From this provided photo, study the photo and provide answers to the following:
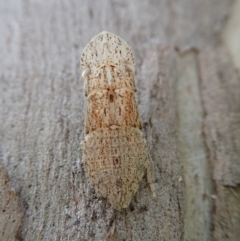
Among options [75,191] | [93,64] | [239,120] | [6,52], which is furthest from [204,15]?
[75,191]

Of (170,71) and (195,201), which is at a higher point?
(170,71)

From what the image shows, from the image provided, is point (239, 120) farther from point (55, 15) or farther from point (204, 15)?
point (55, 15)

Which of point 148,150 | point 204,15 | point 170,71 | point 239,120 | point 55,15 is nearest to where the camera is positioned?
point 148,150

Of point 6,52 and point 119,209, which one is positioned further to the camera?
point 6,52

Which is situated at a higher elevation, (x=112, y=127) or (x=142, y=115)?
(x=142, y=115)
